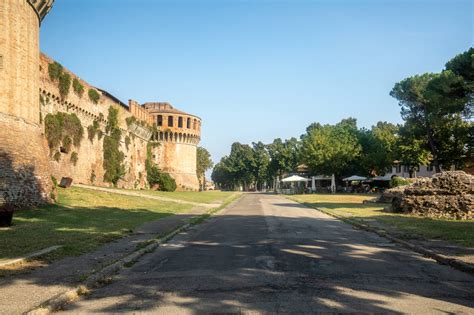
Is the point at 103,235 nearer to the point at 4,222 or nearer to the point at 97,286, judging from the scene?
the point at 4,222

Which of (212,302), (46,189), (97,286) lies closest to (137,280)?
(97,286)

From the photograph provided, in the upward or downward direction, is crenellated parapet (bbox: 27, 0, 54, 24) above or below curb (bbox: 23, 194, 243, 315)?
above

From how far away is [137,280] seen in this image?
23.8ft

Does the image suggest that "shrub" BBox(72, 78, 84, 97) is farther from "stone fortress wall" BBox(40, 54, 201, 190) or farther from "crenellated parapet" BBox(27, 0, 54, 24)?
"crenellated parapet" BBox(27, 0, 54, 24)

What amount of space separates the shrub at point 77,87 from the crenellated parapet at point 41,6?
11.5m

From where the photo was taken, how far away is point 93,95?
40156mm

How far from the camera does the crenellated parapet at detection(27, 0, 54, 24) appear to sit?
23.2 m

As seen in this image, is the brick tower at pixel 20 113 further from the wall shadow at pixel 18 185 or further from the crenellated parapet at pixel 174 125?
the crenellated parapet at pixel 174 125

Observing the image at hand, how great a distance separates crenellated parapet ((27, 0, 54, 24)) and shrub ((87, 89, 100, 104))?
14.8 metres

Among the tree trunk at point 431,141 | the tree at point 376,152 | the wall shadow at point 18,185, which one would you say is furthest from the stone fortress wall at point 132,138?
the tree trunk at point 431,141

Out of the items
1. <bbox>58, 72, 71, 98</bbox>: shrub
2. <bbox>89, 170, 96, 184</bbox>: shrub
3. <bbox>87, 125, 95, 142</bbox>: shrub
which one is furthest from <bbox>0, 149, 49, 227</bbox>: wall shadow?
<bbox>87, 125, 95, 142</bbox>: shrub

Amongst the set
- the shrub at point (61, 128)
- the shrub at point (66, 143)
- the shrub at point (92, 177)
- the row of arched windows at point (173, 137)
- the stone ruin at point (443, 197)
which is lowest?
the stone ruin at point (443, 197)

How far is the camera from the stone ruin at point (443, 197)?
1938cm

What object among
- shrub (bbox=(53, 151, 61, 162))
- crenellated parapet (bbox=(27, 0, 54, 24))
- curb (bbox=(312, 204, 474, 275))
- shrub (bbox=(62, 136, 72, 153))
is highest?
crenellated parapet (bbox=(27, 0, 54, 24))
